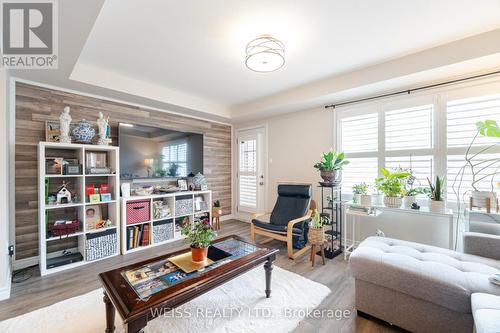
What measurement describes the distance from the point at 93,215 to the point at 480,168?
4.80 metres

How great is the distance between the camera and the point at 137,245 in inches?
123

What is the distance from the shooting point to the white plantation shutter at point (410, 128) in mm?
2672

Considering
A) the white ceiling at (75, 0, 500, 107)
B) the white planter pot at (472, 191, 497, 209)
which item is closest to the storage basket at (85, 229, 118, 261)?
the white ceiling at (75, 0, 500, 107)

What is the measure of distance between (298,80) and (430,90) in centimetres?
164

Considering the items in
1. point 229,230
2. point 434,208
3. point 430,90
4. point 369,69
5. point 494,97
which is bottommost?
point 229,230

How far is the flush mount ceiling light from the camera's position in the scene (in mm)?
2047

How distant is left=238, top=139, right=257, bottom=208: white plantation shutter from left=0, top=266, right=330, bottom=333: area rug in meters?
2.55

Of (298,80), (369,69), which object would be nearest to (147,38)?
(298,80)

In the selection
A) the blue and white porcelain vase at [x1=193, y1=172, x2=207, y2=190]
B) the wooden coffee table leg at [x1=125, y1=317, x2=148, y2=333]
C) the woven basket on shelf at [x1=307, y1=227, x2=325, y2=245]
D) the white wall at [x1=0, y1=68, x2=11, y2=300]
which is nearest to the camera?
the wooden coffee table leg at [x1=125, y1=317, x2=148, y2=333]

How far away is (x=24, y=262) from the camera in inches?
99.6

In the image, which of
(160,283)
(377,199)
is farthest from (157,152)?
(377,199)

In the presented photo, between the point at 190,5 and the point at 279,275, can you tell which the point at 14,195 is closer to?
the point at 190,5

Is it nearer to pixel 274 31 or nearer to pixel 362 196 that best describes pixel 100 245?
pixel 274 31

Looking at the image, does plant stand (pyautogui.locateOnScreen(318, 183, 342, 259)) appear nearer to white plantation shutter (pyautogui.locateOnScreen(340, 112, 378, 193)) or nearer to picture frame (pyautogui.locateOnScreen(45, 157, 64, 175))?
white plantation shutter (pyautogui.locateOnScreen(340, 112, 378, 193))
